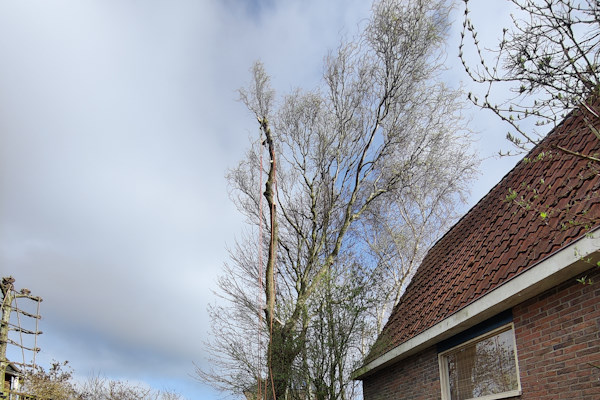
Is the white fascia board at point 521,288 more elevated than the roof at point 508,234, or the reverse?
the roof at point 508,234

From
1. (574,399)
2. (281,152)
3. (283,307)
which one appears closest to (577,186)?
(574,399)

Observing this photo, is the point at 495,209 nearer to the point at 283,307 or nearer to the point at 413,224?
the point at 283,307

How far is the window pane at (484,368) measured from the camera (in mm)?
5980

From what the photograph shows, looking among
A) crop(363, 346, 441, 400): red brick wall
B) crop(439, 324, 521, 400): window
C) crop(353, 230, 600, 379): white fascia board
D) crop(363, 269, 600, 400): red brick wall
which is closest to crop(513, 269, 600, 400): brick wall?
crop(363, 269, 600, 400): red brick wall

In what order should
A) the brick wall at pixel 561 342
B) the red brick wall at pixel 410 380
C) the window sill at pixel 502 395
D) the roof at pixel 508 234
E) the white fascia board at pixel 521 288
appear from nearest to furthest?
the white fascia board at pixel 521 288 → the brick wall at pixel 561 342 → the roof at pixel 508 234 → the window sill at pixel 502 395 → the red brick wall at pixel 410 380

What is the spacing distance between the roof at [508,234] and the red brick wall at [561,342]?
42 centimetres

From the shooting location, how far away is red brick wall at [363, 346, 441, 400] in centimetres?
764

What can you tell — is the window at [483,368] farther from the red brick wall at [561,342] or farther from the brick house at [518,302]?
the red brick wall at [561,342]

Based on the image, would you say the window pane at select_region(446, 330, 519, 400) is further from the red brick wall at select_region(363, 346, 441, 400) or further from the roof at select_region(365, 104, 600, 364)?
the roof at select_region(365, 104, 600, 364)

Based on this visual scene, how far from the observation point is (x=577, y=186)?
5.56 metres

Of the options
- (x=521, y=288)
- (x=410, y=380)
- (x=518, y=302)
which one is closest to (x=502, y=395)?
(x=518, y=302)

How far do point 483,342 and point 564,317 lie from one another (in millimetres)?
1661

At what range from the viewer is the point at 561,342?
5.06 m

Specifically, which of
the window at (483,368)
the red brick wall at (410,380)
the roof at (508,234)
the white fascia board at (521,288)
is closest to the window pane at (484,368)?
the window at (483,368)
